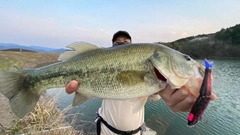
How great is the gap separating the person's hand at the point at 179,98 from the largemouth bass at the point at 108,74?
110 mm

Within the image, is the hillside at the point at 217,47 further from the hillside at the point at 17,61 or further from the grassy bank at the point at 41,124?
the grassy bank at the point at 41,124

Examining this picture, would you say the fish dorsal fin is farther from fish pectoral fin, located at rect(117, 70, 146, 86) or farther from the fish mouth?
the fish mouth

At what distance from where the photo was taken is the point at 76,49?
2781 millimetres

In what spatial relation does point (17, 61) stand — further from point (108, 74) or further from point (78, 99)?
point (108, 74)

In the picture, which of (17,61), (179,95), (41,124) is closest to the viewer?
(179,95)

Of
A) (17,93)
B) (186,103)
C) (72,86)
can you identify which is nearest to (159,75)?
(186,103)

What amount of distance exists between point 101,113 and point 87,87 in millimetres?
1571

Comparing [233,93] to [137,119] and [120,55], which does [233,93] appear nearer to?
[137,119]

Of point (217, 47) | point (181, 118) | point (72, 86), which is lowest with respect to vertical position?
point (181, 118)

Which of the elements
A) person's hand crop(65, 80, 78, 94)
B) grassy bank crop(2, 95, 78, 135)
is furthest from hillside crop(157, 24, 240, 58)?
person's hand crop(65, 80, 78, 94)

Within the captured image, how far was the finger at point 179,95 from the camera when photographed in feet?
7.61

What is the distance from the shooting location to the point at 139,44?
8.14 ft

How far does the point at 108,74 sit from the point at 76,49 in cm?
66

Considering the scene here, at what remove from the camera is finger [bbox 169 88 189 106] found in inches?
91.3
